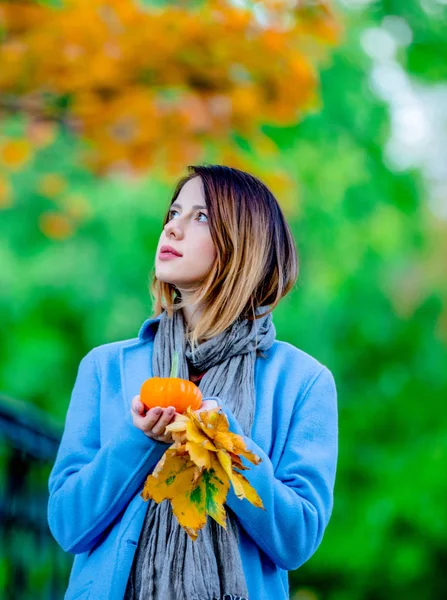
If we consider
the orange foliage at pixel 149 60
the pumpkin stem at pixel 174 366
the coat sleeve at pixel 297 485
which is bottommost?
the coat sleeve at pixel 297 485

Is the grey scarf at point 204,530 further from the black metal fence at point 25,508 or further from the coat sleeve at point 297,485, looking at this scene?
the black metal fence at point 25,508

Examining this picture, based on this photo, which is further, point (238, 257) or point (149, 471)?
point (238, 257)

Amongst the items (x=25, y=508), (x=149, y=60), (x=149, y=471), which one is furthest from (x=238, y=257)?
(x=149, y=60)

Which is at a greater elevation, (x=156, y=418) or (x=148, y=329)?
(x=148, y=329)

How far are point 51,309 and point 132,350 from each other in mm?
6925

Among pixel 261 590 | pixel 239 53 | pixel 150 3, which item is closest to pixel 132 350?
pixel 261 590

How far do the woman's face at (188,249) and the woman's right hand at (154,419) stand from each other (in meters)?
0.33

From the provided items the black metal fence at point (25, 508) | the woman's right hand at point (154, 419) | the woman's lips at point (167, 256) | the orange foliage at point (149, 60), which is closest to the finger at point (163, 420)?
the woman's right hand at point (154, 419)

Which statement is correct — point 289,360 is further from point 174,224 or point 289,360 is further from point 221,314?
point 174,224

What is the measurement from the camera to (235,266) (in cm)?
190

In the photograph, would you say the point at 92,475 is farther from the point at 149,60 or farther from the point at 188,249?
the point at 149,60

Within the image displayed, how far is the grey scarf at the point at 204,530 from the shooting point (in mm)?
1658

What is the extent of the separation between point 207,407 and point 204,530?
230 millimetres

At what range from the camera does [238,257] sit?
1908 mm
